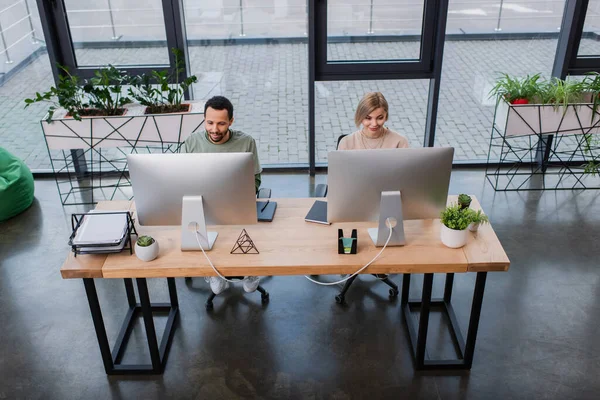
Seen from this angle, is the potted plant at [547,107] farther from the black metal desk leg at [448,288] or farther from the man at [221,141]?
the man at [221,141]

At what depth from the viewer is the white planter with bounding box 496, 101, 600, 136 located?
14.2ft

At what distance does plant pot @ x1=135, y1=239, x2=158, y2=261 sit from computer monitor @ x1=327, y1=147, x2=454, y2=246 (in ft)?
2.68

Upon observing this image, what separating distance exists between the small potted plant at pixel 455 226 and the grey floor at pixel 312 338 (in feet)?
2.60

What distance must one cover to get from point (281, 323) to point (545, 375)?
1.44 meters

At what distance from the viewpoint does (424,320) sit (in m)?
2.86

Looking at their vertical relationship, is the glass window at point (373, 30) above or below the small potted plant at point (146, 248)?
above

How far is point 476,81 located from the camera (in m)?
4.84

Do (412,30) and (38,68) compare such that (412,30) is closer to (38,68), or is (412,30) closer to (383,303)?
(383,303)

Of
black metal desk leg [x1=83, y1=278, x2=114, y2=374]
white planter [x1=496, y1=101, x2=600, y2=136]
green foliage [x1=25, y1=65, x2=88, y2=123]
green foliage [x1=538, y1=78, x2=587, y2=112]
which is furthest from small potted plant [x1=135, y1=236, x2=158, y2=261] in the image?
green foliage [x1=538, y1=78, x2=587, y2=112]

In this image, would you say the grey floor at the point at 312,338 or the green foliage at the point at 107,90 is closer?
the grey floor at the point at 312,338

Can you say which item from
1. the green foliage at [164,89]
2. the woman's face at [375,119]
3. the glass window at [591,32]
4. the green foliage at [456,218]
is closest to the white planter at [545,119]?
the glass window at [591,32]

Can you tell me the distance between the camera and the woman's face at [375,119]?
10.6ft

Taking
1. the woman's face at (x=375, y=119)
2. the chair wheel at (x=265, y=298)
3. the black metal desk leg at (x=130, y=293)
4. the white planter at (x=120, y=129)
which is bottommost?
the chair wheel at (x=265, y=298)

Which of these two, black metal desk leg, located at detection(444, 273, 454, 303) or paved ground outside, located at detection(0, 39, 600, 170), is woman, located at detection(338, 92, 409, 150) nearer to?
black metal desk leg, located at detection(444, 273, 454, 303)
